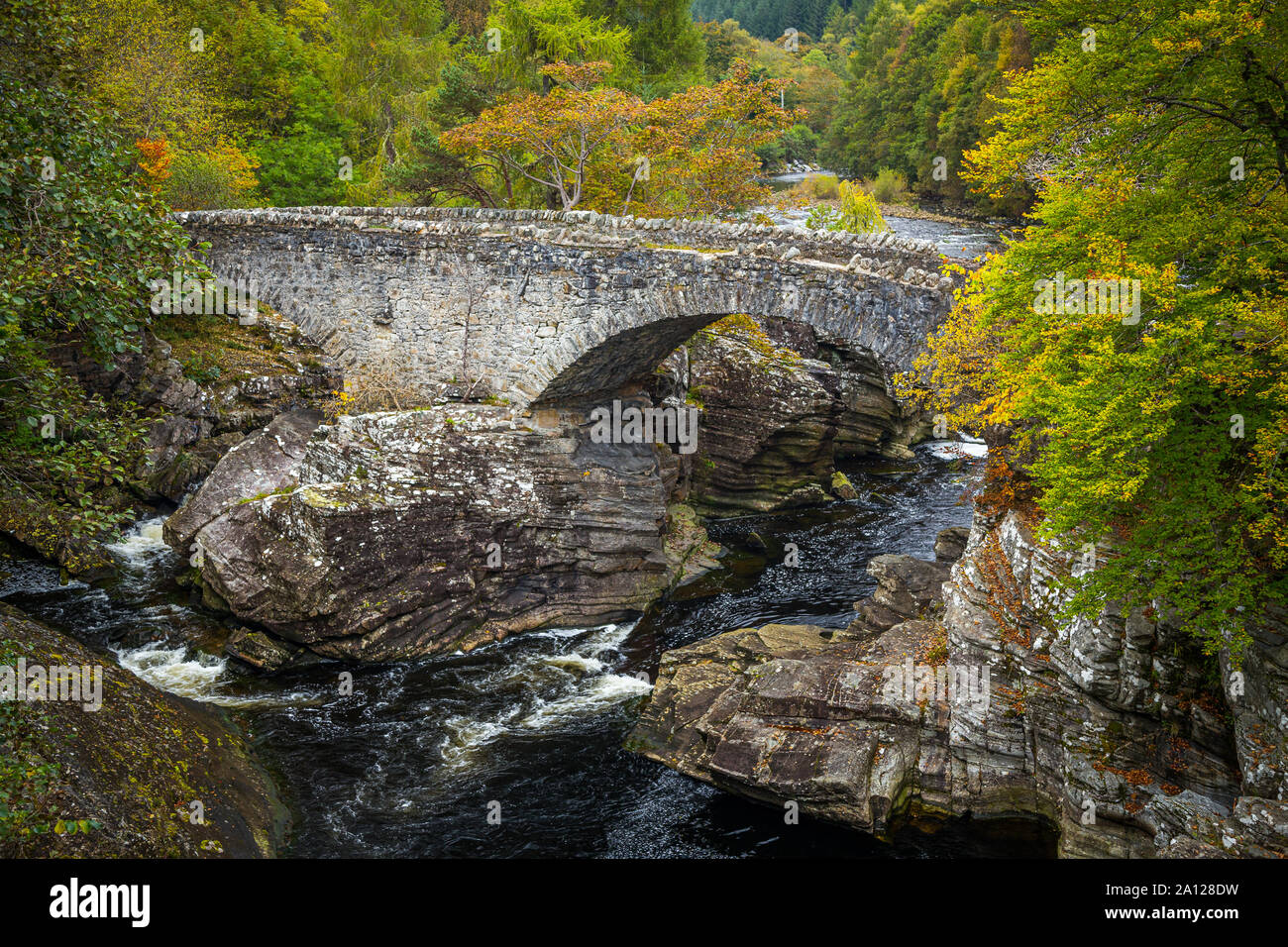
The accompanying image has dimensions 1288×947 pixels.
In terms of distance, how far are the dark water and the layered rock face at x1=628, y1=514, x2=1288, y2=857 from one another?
624 millimetres

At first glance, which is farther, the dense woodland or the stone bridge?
the stone bridge

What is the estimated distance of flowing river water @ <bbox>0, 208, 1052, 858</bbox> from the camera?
1223 centimetres

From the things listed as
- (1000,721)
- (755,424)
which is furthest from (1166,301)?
(755,424)

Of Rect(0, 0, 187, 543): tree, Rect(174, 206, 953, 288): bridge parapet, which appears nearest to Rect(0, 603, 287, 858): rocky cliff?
Rect(0, 0, 187, 543): tree

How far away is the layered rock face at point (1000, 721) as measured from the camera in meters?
9.38

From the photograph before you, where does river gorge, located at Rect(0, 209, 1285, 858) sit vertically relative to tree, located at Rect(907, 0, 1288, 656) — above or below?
below

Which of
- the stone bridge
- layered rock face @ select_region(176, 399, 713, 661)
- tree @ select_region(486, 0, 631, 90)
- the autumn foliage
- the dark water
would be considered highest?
tree @ select_region(486, 0, 631, 90)

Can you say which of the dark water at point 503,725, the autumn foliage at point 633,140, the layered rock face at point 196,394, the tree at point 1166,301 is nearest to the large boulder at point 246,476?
the dark water at point 503,725

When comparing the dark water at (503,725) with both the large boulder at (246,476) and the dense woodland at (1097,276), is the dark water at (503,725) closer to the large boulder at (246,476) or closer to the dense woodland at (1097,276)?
the large boulder at (246,476)

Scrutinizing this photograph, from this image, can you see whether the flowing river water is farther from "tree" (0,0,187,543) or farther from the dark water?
"tree" (0,0,187,543)

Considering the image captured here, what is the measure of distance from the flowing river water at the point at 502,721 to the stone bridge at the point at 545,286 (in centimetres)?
568

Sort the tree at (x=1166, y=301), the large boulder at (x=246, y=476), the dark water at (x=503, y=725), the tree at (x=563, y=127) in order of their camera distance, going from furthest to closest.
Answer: the tree at (x=563, y=127) < the large boulder at (x=246, y=476) < the dark water at (x=503, y=725) < the tree at (x=1166, y=301)

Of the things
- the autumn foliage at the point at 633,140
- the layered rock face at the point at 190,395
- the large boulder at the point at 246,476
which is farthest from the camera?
the autumn foliage at the point at 633,140

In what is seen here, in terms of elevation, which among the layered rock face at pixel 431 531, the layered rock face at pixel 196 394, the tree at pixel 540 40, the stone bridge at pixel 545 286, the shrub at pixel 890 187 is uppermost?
the shrub at pixel 890 187
